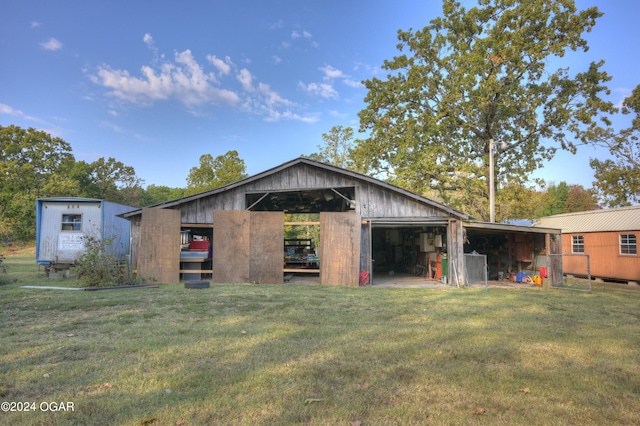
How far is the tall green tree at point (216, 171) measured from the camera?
128 feet

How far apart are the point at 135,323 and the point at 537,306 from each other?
8616mm

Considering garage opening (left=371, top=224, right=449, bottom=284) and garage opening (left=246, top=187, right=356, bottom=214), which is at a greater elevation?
garage opening (left=246, top=187, right=356, bottom=214)

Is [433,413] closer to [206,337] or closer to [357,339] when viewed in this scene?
[357,339]

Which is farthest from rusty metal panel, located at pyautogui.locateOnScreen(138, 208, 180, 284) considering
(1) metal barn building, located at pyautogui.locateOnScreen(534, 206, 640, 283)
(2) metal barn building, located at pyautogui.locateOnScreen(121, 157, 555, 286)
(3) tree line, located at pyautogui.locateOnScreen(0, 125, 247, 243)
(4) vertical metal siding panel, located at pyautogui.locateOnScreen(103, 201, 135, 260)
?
(3) tree line, located at pyautogui.locateOnScreen(0, 125, 247, 243)

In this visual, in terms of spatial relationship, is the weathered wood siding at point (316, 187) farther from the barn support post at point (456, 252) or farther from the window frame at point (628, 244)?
the window frame at point (628, 244)

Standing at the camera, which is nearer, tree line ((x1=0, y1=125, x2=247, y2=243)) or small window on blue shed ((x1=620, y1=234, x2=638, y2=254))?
small window on blue shed ((x1=620, y1=234, x2=638, y2=254))

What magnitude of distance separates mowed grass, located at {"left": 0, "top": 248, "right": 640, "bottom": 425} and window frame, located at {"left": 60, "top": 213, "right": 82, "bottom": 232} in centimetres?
948

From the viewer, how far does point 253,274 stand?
531 inches

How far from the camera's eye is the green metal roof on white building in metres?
17.0

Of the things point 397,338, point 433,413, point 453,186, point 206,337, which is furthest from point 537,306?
point 453,186

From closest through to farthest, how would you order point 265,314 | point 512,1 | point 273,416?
point 273,416 → point 265,314 → point 512,1

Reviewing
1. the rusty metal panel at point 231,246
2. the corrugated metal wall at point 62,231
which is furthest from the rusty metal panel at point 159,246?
the corrugated metal wall at point 62,231

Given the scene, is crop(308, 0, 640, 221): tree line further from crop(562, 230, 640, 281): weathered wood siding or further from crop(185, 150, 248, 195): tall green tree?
crop(185, 150, 248, 195): tall green tree

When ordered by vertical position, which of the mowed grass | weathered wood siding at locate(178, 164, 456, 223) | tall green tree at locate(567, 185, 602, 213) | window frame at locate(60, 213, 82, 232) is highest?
tall green tree at locate(567, 185, 602, 213)
